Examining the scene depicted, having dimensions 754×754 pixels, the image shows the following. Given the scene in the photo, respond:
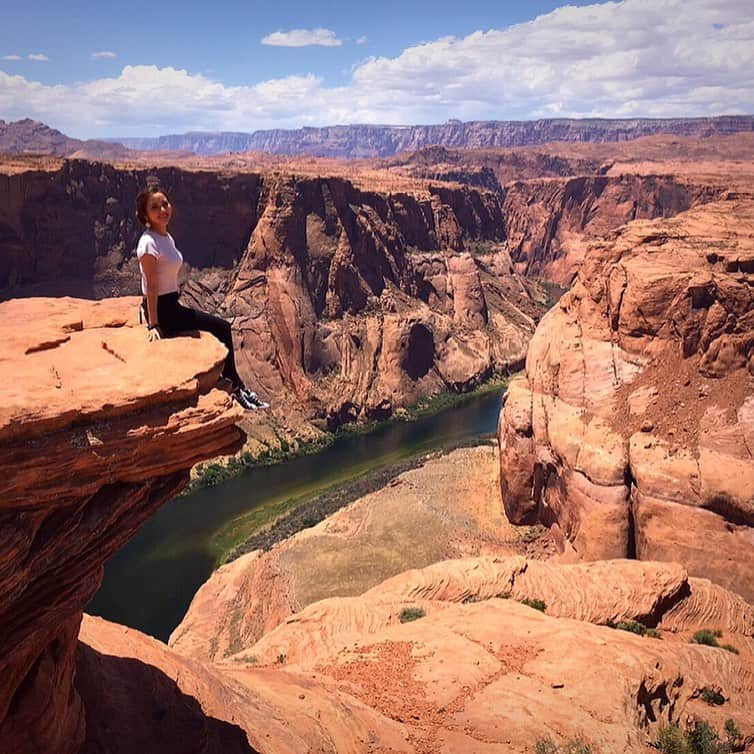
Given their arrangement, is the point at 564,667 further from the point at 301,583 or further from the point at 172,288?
the point at 301,583

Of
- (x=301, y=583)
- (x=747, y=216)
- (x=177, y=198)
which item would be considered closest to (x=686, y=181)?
(x=747, y=216)

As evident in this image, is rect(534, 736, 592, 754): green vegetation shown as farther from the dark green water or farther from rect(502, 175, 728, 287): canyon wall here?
rect(502, 175, 728, 287): canyon wall

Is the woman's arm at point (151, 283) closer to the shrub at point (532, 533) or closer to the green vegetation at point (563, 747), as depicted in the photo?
the green vegetation at point (563, 747)

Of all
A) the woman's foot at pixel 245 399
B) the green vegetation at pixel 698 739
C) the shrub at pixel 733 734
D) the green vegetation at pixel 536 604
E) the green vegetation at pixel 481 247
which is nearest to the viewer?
the woman's foot at pixel 245 399

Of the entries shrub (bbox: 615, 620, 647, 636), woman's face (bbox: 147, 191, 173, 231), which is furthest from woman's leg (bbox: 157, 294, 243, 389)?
shrub (bbox: 615, 620, 647, 636)

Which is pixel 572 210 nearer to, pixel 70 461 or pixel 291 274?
pixel 291 274

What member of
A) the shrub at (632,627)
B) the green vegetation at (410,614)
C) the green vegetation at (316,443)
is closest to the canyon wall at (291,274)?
the green vegetation at (316,443)
